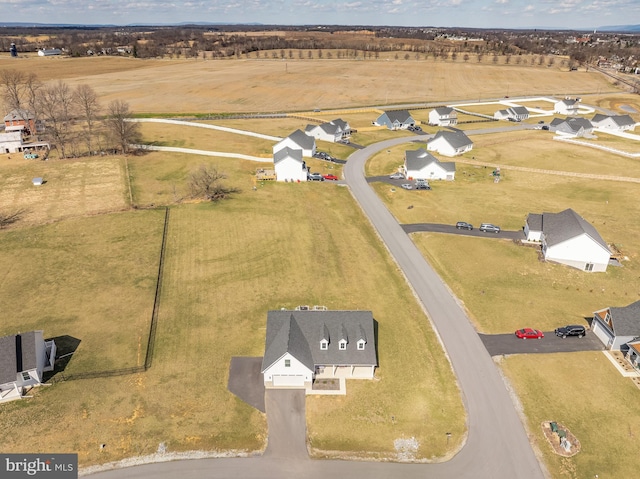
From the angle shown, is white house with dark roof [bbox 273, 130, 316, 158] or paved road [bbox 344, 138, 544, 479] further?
white house with dark roof [bbox 273, 130, 316, 158]

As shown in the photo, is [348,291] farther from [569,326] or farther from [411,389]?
[569,326]

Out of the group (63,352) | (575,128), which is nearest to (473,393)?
(63,352)

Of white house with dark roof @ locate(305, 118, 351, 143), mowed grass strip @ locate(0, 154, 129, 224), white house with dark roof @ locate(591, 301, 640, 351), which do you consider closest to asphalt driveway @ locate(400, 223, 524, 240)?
white house with dark roof @ locate(591, 301, 640, 351)

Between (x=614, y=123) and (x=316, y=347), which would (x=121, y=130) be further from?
(x=614, y=123)

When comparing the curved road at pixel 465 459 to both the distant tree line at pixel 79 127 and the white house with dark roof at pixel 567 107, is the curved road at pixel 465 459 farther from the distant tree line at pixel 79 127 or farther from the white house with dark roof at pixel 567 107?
the white house with dark roof at pixel 567 107

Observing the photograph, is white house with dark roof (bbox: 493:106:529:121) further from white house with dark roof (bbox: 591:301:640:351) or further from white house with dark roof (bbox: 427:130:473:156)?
white house with dark roof (bbox: 591:301:640:351)

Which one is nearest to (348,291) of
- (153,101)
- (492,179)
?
(492,179)
